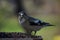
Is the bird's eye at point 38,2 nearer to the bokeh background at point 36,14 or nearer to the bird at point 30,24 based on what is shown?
the bokeh background at point 36,14

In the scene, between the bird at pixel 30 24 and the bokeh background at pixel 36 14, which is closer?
the bird at pixel 30 24

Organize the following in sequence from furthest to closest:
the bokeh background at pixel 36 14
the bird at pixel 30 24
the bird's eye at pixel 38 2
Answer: the bird's eye at pixel 38 2 < the bokeh background at pixel 36 14 < the bird at pixel 30 24

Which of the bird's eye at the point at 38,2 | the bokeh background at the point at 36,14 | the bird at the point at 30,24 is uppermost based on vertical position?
the bird's eye at the point at 38,2

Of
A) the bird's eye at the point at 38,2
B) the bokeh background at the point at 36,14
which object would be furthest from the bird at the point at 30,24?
the bird's eye at the point at 38,2

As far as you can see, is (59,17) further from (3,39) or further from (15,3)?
(3,39)

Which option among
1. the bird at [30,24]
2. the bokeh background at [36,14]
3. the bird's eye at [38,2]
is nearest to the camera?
the bird at [30,24]

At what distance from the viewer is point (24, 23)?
13.6ft

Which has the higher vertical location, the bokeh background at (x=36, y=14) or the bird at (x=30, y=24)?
the bokeh background at (x=36, y=14)

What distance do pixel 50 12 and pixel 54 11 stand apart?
109mm

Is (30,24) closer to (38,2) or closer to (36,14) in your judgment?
(36,14)

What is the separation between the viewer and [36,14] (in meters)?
7.65

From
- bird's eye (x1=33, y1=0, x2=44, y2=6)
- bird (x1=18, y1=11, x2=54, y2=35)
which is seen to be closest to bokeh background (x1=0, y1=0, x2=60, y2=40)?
bird's eye (x1=33, y1=0, x2=44, y2=6)

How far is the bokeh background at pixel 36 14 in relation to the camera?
6664 millimetres

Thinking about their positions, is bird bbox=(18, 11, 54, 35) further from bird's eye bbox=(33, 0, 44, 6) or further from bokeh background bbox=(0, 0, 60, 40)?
bird's eye bbox=(33, 0, 44, 6)
